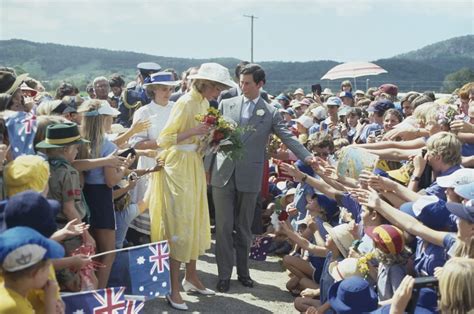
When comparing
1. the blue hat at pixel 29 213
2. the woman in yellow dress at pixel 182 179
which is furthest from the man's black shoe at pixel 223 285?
the blue hat at pixel 29 213

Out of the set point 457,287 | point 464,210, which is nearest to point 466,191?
point 464,210

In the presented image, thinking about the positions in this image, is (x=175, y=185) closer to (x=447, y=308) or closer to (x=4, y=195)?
(x=4, y=195)

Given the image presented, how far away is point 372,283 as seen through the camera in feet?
15.2

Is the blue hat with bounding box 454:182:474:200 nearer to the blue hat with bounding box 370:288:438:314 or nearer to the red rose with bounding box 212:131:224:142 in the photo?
the blue hat with bounding box 370:288:438:314

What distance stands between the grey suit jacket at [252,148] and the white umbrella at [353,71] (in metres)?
9.51

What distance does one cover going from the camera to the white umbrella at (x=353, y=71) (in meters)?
15.9

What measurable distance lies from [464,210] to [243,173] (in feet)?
9.84

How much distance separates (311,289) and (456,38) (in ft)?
518

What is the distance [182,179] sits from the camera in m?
5.89

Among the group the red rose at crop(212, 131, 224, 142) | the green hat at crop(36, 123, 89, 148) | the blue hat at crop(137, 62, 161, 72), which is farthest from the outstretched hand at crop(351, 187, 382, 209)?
the blue hat at crop(137, 62, 161, 72)

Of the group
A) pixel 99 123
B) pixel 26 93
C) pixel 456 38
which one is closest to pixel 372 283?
pixel 99 123

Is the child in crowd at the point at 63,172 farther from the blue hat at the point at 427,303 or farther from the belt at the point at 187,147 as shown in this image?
the blue hat at the point at 427,303

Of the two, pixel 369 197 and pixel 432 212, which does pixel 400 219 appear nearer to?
pixel 432 212

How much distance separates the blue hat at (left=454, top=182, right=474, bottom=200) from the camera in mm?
3975
